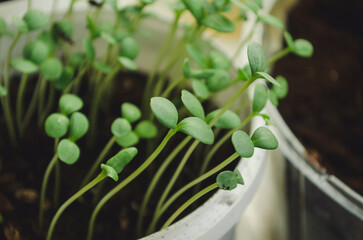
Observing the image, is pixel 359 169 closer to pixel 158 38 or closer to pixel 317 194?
pixel 317 194

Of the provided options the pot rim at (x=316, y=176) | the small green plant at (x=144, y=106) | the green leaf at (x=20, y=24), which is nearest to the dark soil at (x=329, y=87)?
the pot rim at (x=316, y=176)

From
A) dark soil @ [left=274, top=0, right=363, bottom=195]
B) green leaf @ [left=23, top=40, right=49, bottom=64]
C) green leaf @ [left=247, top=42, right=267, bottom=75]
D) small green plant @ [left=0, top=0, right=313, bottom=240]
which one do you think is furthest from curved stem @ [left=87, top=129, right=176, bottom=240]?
dark soil @ [left=274, top=0, right=363, bottom=195]

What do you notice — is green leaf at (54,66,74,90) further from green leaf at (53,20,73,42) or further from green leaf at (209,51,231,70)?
green leaf at (209,51,231,70)

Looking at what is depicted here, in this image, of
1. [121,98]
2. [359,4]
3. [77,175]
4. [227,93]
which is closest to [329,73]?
[359,4]

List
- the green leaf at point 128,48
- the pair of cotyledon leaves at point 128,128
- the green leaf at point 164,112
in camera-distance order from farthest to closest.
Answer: the green leaf at point 128,48, the pair of cotyledon leaves at point 128,128, the green leaf at point 164,112

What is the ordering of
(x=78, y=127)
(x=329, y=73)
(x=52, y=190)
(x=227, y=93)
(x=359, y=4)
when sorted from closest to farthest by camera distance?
(x=78, y=127) < (x=52, y=190) < (x=227, y=93) < (x=329, y=73) < (x=359, y=4)

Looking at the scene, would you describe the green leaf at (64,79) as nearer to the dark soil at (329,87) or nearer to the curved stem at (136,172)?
the curved stem at (136,172)
